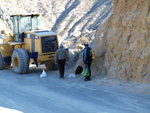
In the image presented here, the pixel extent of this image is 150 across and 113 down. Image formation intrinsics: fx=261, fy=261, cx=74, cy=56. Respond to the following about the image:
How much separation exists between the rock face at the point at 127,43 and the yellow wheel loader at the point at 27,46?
263cm

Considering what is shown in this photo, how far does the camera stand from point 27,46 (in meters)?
13.4

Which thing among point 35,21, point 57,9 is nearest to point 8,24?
point 35,21

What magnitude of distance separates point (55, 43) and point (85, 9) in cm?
7412

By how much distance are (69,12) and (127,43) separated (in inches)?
3040

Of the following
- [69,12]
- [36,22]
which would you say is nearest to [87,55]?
[36,22]

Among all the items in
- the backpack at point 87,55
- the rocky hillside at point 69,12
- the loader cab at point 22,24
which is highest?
the rocky hillside at point 69,12

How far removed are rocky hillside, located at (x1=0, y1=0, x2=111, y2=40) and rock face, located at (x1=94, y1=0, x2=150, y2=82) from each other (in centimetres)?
6211

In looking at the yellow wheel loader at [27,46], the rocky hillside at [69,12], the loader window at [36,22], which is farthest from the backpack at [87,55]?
the rocky hillside at [69,12]

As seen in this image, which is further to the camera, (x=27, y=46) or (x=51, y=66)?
(x=51, y=66)

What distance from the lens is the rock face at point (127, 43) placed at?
9320 mm

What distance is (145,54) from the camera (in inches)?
363

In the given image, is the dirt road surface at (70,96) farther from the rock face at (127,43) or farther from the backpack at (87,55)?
the backpack at (87,55)

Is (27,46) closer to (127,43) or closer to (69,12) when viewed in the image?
(127,43)

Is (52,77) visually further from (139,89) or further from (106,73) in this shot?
(139,89)
